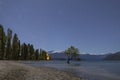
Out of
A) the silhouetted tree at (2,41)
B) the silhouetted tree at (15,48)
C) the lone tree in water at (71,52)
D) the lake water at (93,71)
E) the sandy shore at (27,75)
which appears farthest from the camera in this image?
the silhouetted tree at (15,48)

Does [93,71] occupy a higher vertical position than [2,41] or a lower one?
lower

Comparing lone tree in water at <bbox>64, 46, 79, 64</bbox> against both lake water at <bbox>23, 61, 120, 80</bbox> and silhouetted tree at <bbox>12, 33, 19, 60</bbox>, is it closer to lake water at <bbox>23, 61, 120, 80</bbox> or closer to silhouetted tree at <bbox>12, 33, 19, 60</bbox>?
lake water at <bbox>23, 61, 120, 80</bbox>

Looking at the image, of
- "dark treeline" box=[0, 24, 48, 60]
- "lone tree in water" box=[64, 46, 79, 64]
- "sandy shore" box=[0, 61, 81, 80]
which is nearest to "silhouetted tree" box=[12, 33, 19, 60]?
"dark treeline" box=[0, 24, 48, 60]

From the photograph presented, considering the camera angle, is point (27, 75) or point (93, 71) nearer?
point (27, 75)

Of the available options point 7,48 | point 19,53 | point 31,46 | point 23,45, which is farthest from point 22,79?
point 31,46

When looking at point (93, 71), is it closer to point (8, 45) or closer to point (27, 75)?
point (27, 75)

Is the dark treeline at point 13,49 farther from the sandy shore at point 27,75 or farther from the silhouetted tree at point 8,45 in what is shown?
the sandy shore at point 27,75

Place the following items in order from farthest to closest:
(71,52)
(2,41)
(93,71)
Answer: (71,52), (2,41), (93,71)

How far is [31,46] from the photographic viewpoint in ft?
478

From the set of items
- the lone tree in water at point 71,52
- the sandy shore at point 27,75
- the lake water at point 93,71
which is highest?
the lone tree in water at point 71,52

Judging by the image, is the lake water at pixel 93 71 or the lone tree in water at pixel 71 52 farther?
the lone tree in water at pixel 71 52

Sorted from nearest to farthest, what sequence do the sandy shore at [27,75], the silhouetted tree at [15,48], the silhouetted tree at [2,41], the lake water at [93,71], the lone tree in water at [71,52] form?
the sandy shore at [27,75] < the lake water at [93,71] < the silhouetted tree at [2,41] < the lone tree in water at [71,52] < the silhouetted tree at [15,48]

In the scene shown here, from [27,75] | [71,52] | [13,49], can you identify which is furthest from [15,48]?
[27,75]

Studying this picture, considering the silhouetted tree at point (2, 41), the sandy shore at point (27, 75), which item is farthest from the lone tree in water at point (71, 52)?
the sandy shore at point (27, 75)
